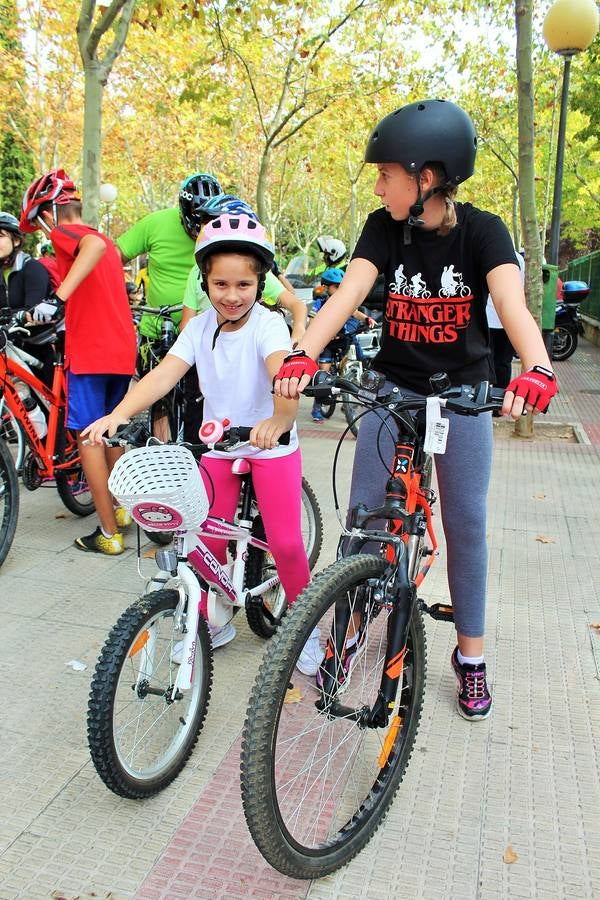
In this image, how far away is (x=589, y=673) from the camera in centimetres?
327

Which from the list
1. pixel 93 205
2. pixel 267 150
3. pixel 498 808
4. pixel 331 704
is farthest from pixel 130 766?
pixel 267 150

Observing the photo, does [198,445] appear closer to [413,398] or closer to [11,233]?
[413,398]

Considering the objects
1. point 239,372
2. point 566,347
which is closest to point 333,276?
point 239,372

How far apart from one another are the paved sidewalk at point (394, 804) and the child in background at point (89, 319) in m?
0.59

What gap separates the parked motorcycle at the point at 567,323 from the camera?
592 inches

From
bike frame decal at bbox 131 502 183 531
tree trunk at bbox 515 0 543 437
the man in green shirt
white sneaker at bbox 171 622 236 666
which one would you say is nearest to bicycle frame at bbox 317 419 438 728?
bike frame decal at bbox 131 502 183 531

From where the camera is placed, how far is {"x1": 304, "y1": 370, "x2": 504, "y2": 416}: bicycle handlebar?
2000 millimetres

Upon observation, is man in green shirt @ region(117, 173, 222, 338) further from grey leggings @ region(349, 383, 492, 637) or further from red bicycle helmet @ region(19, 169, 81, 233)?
grey leggings @ region(349, 383, 492, 637)

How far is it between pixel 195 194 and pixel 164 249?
485mm

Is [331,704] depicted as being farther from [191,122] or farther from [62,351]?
[191,122]

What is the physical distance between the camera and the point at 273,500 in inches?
115

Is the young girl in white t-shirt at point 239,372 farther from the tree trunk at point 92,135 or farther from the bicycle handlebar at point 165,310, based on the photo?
the tree trunk at point 92,135

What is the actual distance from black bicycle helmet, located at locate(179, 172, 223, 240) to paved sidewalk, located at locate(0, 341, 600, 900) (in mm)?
1971

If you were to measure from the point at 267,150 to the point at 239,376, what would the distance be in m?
11.0
